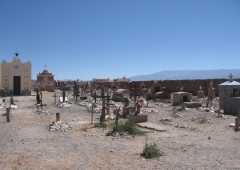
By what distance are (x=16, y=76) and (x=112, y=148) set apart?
32486 millimetres

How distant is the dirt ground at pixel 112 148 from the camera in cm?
805

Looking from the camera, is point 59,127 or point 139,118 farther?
point 139,118

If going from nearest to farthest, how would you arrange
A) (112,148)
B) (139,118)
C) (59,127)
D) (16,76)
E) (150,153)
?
(150,153), (112,148), (59,127), (139,118), (16,76)

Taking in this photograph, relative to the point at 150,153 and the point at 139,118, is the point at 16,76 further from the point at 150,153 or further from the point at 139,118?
the point at 150,153

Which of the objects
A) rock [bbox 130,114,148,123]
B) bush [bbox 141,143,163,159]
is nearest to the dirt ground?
bush [bbox 141,143,163,159]

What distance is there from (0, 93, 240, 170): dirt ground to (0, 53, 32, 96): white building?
1010 inches

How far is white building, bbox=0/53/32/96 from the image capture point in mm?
39375

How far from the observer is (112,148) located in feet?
32.3

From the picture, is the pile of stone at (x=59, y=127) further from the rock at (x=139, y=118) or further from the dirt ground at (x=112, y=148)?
the rock at (x=139, y=118)

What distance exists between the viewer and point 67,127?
44.8ft

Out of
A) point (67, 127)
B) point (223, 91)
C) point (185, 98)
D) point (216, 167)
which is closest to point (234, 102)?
point (223, 91)

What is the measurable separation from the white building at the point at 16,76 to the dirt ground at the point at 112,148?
2565 cm

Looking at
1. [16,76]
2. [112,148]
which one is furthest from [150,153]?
[16,76]

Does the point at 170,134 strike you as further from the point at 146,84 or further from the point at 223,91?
the point at 146,84
